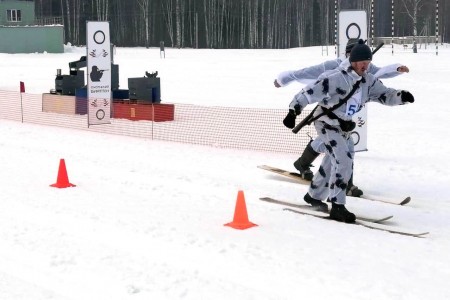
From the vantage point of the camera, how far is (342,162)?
21.4ft

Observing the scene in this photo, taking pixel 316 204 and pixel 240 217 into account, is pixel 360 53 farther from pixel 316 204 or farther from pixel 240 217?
pixel 240 217

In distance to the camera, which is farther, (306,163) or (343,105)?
(306,163)

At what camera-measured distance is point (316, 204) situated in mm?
7145

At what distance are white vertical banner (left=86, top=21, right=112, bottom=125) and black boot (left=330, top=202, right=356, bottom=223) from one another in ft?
30.7

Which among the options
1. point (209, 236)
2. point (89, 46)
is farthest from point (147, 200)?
point (89, 46)

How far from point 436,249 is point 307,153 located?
120 inches

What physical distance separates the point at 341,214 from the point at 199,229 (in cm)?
152

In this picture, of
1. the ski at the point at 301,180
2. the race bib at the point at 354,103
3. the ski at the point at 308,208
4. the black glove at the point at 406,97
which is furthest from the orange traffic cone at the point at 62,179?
the black glove at the point at 406,97

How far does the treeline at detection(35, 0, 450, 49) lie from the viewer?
69188 millimetres

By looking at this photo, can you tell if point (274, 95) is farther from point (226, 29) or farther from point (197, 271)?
point (226, 29)

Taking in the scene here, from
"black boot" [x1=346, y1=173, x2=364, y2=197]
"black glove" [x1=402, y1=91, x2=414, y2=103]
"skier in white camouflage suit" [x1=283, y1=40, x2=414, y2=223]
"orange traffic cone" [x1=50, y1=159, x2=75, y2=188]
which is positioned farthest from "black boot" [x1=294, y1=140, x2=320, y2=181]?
"orange traffic cone" [x1=50, y1=159, x2=75, y2=188]

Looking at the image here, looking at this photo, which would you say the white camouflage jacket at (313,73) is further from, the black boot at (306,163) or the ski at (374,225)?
the ski at (374,225)

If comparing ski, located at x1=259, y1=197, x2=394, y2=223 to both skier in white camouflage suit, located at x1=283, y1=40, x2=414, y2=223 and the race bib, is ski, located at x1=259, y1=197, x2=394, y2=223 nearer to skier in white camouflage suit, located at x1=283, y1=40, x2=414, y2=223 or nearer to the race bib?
skier in white camouflage suit, located at x1=283, y1=40, x2=414, y2=223

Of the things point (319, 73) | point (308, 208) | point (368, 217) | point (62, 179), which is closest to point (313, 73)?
point (319, 73)
